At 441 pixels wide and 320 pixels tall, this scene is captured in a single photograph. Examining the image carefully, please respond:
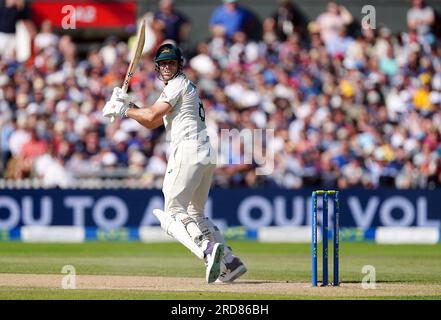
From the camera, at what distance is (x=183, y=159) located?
9.38m

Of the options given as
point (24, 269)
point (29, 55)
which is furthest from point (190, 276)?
point (29, 55)

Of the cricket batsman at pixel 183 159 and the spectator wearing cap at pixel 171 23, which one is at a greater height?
the spectator wearing cap at pixel 171 23

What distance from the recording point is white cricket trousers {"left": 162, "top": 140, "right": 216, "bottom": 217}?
9359 mm

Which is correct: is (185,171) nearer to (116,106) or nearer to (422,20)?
(116,106)

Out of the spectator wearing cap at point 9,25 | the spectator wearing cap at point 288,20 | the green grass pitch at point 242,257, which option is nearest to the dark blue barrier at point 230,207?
the green grass pitch at point 242,257

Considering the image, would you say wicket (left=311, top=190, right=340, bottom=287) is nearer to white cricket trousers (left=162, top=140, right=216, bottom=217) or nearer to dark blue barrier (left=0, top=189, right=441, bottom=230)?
white cricket trousers (left=162, top=140, right=216, bottom=217)

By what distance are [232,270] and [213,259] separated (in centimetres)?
56

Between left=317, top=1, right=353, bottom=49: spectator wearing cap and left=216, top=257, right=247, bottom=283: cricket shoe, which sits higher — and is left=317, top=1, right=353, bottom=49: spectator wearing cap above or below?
above

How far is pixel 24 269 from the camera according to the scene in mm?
10945

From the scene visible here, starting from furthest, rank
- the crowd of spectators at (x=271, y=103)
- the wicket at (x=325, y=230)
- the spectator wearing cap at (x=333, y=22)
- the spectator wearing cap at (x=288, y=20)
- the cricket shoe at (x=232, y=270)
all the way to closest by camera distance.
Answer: the spectator wearing cap at (x=288, y=20) < the spectator wearing cap at (x=333, y=22) < the crowd of spectators at (x=271, y=103) < the cricket shoe at (x=232, y=270) < the wicket at (x=325, y=230)

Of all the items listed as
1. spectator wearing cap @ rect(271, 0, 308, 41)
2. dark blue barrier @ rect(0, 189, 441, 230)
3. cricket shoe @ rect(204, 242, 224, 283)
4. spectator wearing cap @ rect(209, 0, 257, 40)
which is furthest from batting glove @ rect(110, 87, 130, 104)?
spectator wearing cap @ rect(271, 0, 308, 41)

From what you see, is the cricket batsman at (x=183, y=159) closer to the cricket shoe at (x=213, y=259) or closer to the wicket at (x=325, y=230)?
the cricket shoe at (x=213, y=259)

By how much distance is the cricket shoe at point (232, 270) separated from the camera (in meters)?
9.54

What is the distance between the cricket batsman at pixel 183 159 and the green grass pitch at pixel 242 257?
0.37 m
